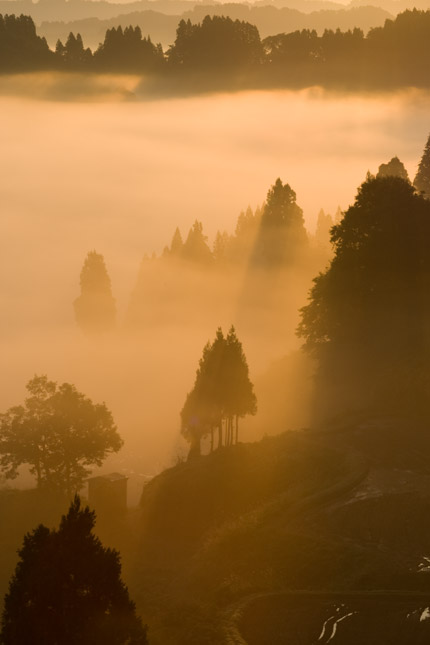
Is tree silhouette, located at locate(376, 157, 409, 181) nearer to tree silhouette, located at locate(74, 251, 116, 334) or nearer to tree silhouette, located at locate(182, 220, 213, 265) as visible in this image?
tree silhouette, located at locate(182, 220, 213, 265)

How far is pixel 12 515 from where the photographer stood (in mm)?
62469

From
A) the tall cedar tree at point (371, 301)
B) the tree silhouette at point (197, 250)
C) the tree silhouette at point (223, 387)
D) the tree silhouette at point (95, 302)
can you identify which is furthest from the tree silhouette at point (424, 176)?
the tree silhouette at point (223, 387)

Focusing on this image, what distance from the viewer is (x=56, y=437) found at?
64.7m

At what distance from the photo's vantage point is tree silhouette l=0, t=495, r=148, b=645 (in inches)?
1259

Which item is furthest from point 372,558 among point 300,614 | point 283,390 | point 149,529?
point 283,390

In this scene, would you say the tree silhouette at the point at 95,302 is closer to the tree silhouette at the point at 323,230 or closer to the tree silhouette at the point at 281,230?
the tree silhouette at the point at 281,230

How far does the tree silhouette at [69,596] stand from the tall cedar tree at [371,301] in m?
37.3

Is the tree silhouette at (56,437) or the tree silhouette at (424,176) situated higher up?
the tree silhouette at (424,176)

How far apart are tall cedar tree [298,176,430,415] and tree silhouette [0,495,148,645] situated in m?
37.3

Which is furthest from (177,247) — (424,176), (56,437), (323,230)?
(56,437)

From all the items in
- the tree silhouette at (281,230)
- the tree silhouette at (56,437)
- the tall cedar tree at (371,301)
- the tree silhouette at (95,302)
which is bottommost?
the tree silhouette at (56,437)

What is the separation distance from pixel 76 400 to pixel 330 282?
2070 centimetres

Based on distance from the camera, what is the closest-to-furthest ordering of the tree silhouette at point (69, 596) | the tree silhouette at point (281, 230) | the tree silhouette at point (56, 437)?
the tree silhouette at point (69, 596), the tree silhouette at point (56, 437), the tree silhouette at point (281, 230)

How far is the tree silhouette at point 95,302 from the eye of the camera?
410 ft
